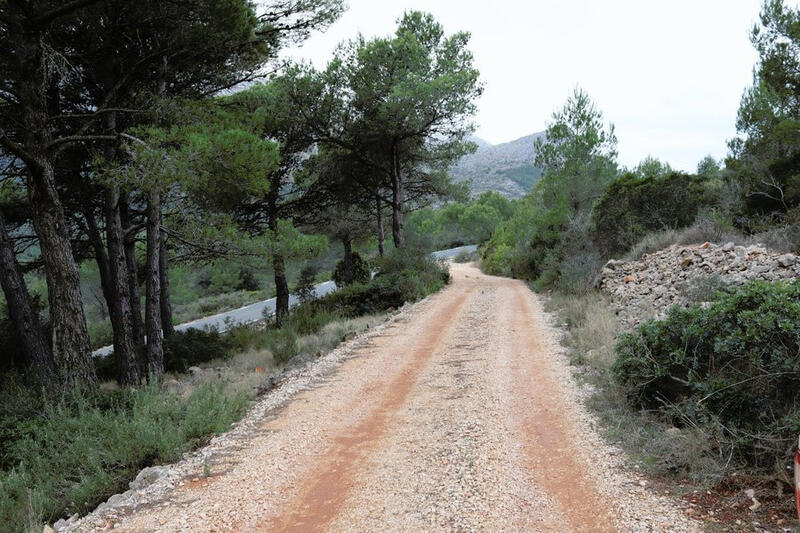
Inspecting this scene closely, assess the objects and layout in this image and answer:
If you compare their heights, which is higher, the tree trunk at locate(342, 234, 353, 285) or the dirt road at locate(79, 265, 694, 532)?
the tree trunk at locate(342, 234, 353, 285)

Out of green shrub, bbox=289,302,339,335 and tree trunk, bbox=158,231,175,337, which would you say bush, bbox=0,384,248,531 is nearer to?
tree trunk, bbox=158,231,175,337

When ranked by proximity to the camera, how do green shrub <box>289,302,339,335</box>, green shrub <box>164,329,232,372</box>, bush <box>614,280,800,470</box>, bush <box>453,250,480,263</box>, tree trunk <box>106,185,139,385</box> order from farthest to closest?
bush <box>453,250,480,263</box> → green shrub <box>289,302,339,335</box> → green shrub <box>164,329,232,372</box> → tree trunk <box>106,185,139,385</box> → bush <box>614,280,800,470</box>

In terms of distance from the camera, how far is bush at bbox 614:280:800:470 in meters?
4.17

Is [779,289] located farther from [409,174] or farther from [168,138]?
[409,174]

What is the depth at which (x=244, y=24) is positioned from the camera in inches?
377

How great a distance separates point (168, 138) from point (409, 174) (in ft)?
55.2

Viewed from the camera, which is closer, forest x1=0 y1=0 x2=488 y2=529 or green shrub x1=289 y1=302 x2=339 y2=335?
forest x1=0 y1=0 x2=488 y2=529

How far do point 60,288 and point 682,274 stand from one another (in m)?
12.0

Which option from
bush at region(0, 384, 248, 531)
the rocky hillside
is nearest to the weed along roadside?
bush at region(0, 384, 248, 531)

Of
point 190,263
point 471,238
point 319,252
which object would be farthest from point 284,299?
point 471,238

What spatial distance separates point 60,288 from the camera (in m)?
7.34

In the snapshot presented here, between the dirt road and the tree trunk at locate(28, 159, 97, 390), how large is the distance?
9.81 feet

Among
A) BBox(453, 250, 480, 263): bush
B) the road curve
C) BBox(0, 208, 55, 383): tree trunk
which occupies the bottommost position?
BBox(453, 250, 480, 263): bush

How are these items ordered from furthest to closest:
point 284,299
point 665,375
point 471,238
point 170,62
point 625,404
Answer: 1. point 471,238
2. point 284,299
3. point 170,62
4. point 625,404
5. point 665,375
